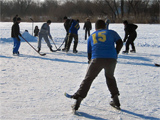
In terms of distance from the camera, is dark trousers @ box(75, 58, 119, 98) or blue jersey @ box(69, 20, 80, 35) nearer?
dark trousers @ box(75, 58, 119, 98)

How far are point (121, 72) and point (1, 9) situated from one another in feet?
203

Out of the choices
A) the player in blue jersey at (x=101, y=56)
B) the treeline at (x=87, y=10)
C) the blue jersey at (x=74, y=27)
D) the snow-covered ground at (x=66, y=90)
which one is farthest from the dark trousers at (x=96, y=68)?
the treeline at (x=87, y=10)

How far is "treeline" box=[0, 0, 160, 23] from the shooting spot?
3592cm

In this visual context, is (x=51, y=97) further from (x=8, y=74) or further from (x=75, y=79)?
(x=8, y=74)

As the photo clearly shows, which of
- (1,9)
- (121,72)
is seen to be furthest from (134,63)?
(1,9)

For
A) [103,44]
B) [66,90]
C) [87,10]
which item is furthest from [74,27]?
[87,10]

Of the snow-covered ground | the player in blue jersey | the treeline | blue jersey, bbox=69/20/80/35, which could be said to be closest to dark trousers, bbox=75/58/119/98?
the player in blue jersey

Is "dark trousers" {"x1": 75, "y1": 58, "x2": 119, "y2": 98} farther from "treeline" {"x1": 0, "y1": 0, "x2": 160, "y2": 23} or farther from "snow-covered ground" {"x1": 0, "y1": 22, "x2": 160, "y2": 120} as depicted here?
"treeline" {"x1": 0, "y1": 0, "x2": 160, "y2": 23}

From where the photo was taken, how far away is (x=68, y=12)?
52.4 metres

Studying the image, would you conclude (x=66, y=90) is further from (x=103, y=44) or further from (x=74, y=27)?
(x=74, y=27)

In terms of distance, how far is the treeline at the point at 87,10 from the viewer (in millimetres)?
35919

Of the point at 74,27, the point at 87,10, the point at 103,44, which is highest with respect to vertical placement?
the point at 87,10

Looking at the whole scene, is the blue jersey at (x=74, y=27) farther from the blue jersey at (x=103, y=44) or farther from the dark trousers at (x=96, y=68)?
the dark trousers at (x=96, y=68)

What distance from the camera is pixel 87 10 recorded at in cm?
5019
